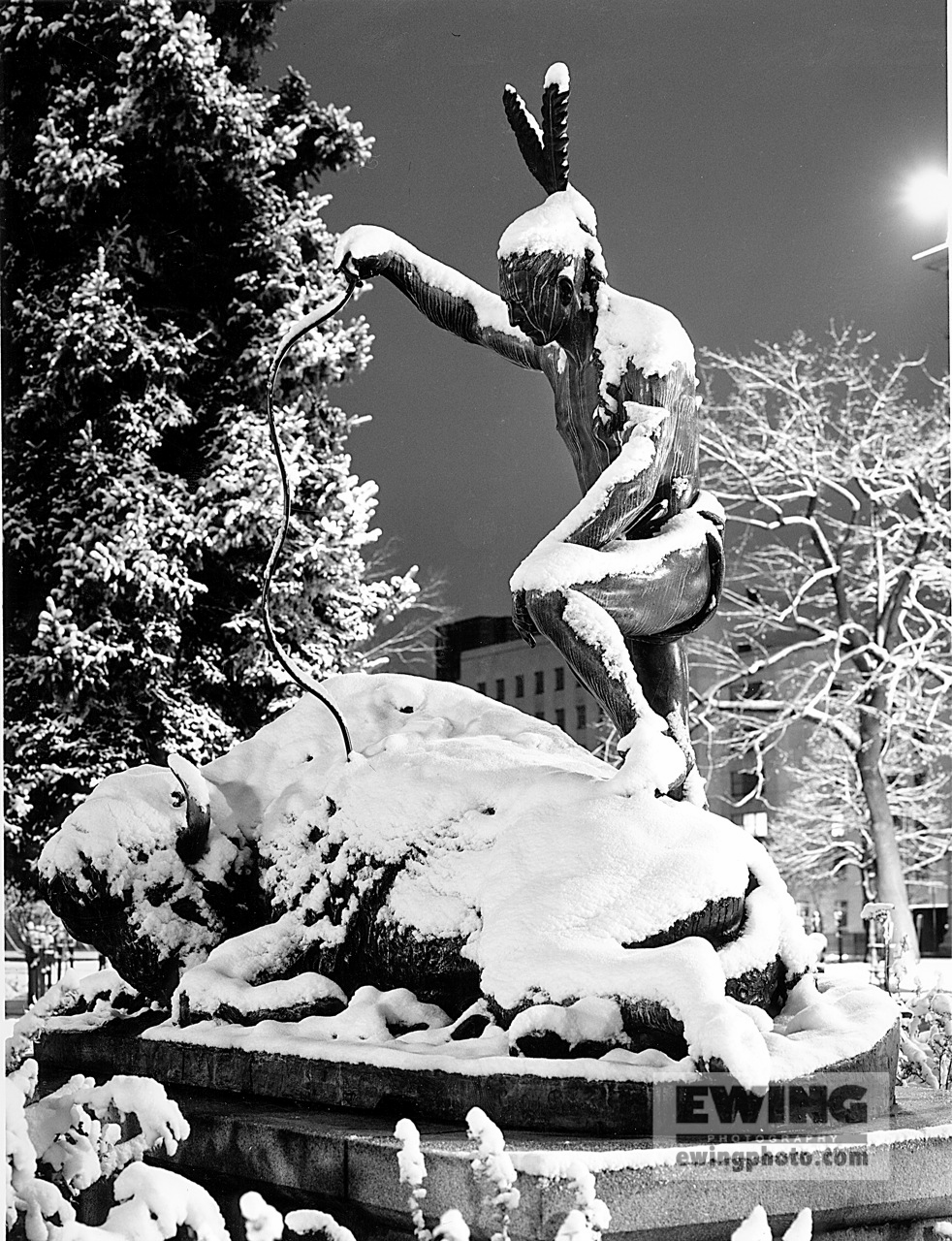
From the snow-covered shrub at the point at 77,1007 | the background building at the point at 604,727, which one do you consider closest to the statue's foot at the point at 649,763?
the snow-covered shrub at the point at 77,1007

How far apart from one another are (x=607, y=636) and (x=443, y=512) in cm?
1455

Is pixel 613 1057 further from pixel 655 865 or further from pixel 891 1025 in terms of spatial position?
pixel 891 1025

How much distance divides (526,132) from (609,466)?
0.93m

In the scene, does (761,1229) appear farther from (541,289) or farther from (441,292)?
(441,292)

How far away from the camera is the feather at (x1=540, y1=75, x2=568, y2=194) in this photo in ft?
13.0

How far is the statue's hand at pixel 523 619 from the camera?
3.78 meters

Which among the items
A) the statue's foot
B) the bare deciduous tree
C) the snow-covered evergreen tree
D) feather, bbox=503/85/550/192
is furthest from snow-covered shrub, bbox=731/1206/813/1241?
the bare deciduous tree

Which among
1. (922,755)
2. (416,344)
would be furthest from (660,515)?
(922,755)

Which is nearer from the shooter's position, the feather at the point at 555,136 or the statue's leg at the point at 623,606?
the statue's leg at the point at 623,606

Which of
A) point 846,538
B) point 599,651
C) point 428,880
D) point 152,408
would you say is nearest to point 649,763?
point 599,651

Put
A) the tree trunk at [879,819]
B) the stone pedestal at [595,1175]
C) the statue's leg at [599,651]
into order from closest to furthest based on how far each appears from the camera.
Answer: the stone pedestal at [595,1175] → the statue's leg at [599,651] → the tree trunk at [879,819]

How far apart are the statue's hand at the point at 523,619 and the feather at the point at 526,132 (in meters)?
1.11

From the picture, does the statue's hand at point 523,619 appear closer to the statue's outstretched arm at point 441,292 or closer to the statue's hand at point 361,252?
the statue's outstretched arm at point 441,292

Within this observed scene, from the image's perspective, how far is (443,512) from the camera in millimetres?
18156
